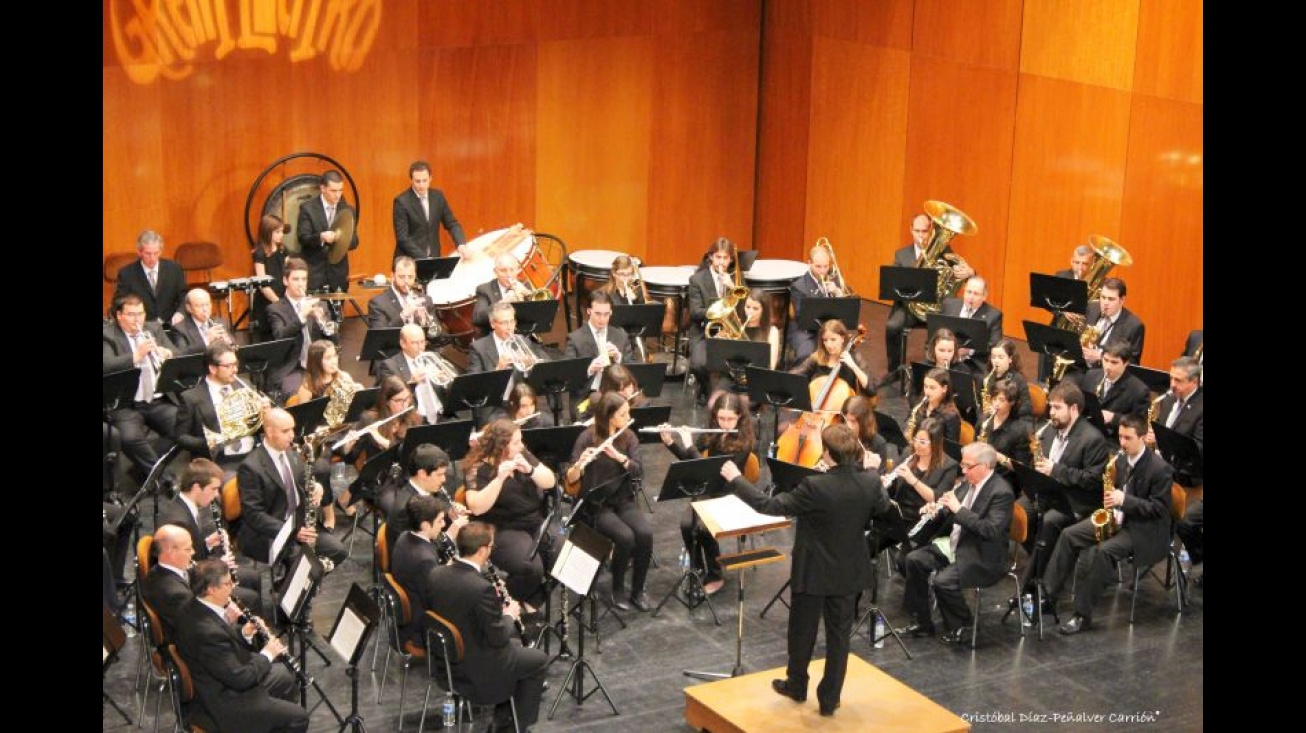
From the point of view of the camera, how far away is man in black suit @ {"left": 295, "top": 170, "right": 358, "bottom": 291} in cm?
1277

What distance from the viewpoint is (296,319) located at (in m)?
11.1

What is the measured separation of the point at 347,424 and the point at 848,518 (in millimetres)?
3559

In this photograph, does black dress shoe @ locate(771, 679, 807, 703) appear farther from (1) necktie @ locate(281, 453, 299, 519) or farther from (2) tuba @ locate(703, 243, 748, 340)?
(2) tuba @ locate(703, 243, 748, 340)

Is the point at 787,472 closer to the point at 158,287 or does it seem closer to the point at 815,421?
the point at 815,421

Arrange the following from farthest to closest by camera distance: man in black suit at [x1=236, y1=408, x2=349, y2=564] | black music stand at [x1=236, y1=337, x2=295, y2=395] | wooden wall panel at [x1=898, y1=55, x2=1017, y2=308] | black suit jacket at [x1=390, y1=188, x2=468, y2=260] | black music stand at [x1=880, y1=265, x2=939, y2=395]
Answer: wooden wall panel at [x1=898, y1=55, x2=1017, y2=308], black suit jacket at [x1=390, y1=188, x2=468, y2=260], black music stand at [x1=880, y1=265, x2=939, y2=395], black music stand at [x1=236, y1=337, x2=295, y2=395], man in black suit at [x1=236, y1=408, x2=349, y2=564]

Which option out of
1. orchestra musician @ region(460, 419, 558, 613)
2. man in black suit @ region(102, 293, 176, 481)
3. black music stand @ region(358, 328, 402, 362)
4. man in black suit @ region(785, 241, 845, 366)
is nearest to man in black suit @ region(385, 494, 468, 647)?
orchestra musician @ region(460, 419, 558, 613)

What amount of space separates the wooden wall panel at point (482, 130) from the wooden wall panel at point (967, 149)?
3739 millimetres

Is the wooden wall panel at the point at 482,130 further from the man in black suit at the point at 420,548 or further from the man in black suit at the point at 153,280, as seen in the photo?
the man in black suit at the point at 420,548

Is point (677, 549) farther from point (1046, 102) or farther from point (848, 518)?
point (1046, 102)

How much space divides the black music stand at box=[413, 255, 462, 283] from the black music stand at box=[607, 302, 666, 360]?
1.63 meters

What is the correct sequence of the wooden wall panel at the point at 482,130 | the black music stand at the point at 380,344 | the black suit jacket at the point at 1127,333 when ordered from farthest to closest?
the wooden wall panel at the point at 482,130
the black suit jacket at the point at 1127,333
the black music stand at the point at 380,344

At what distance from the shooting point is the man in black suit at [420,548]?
23.9ft

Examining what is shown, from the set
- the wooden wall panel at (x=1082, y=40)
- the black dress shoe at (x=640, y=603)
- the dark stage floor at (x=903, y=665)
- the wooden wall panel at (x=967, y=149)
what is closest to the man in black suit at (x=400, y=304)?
the dark stage floor at (x=903, y=665)

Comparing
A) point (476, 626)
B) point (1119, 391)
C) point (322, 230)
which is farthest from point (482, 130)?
point (476, 626)
